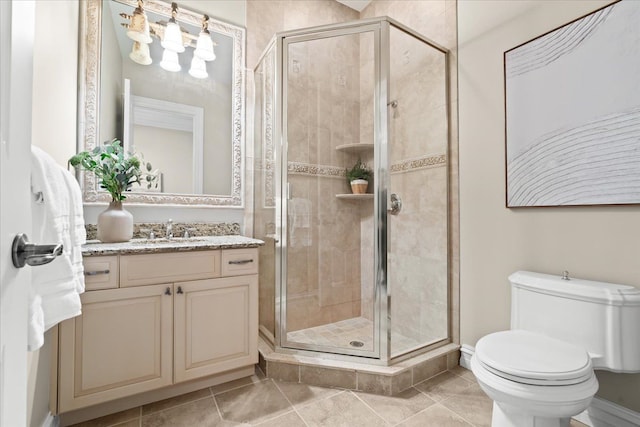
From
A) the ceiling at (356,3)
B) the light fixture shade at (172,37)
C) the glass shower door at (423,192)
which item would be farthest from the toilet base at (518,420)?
the ceiling at (356,3)

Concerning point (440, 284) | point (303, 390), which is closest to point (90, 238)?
point (303, 390)

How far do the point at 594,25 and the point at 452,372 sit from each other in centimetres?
205

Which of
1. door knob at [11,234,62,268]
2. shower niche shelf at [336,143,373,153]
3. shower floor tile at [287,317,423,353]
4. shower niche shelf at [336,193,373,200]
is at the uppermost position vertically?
shower niche shelf at [336,143,373,153]

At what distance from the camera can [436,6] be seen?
2230mm

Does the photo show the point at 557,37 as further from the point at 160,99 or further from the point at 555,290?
the point at 160,99

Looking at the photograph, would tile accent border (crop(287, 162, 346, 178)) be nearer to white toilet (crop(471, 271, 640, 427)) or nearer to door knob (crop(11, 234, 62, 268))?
white toilet (crop(471, 271, 640, 427))

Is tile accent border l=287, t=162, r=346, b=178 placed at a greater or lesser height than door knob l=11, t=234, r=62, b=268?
greater

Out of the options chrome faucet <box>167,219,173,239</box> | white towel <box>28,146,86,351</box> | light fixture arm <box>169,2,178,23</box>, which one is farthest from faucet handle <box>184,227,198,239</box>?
light fixture arm <box>169,2,178,23</box>

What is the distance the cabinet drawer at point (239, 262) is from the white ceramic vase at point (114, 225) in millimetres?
583

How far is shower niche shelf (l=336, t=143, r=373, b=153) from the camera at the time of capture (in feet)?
6.78

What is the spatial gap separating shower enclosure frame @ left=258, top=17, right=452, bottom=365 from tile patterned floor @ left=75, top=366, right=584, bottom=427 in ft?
0.72

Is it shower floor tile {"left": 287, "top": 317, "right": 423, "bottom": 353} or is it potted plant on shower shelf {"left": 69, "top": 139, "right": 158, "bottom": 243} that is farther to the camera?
shower floor tile {"left": 287, "top": 317, "right": 423, "bottom": 353}

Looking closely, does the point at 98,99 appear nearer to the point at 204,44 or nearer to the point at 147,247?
the point at 204,44

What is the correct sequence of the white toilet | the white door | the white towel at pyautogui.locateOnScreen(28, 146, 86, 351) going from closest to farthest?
the white door → the white towel at pyautogui.locateOnScreen(28, 146, 86, 351) → the white toilet
